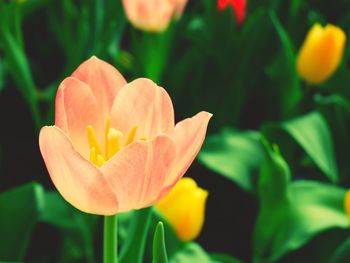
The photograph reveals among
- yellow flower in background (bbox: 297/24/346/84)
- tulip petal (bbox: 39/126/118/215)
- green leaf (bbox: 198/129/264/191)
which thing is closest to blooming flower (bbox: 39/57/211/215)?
tulip petal (bbox: 39/126/118/215)

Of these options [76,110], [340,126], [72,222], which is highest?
[76,110]

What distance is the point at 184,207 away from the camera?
2.52ft

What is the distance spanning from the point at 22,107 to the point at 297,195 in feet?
1.82

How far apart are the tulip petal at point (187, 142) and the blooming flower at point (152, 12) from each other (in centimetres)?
58

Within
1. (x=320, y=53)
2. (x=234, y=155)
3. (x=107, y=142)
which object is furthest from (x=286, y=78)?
(x=107, y=142)

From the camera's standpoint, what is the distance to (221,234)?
111cm

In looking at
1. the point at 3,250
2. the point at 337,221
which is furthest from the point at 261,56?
the point at 3,250

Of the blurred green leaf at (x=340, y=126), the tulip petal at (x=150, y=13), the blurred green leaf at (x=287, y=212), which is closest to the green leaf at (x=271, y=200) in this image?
→ the blurred green leaf at (x=287, y=212)

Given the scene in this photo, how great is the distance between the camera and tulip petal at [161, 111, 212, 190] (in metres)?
0.49

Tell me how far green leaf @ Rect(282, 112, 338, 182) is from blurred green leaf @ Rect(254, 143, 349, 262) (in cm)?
5

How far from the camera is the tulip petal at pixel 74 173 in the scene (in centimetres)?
45

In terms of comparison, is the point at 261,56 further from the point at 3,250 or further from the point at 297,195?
the point at 3,250

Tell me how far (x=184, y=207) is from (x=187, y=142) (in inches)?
11.2

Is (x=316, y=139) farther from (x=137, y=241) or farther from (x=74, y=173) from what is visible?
(x=74, y=173)
